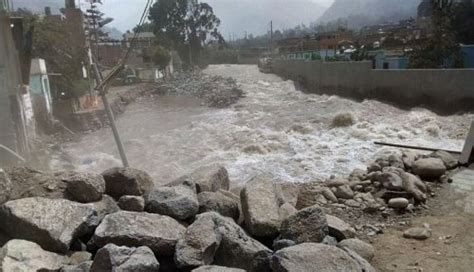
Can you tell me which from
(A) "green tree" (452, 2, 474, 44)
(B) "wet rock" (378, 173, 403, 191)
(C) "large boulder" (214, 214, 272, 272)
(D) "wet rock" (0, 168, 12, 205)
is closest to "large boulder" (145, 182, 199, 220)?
(C) "large boulder" (214, 214, 272, 272)

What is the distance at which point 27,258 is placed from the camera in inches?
143

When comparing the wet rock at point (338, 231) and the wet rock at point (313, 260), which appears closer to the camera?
the wet rock at point (313, 260)

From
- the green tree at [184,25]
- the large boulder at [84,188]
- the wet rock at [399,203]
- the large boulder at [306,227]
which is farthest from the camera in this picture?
the green tree at [184,25]

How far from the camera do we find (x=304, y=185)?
9.14m

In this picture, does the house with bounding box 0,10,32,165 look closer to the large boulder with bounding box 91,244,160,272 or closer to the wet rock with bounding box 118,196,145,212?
the wet rock with bounding box 118,196,145,212

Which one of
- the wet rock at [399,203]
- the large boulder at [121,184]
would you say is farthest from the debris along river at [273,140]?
the large boulder at [121,184]

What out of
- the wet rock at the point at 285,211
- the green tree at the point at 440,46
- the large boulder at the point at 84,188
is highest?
the green tree at the point at 440,46

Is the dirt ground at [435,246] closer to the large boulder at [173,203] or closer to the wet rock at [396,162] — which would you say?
the wet rock at [396,162]

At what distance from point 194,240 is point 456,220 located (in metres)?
4.17

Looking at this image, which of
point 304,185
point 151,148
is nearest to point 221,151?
point 151,148

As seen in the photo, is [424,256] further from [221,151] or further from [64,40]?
[64,40]

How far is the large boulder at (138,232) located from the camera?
3877 mm

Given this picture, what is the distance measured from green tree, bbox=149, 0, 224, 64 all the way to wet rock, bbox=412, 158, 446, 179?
51.4m

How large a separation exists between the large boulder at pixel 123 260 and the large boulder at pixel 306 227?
4.81 ft
